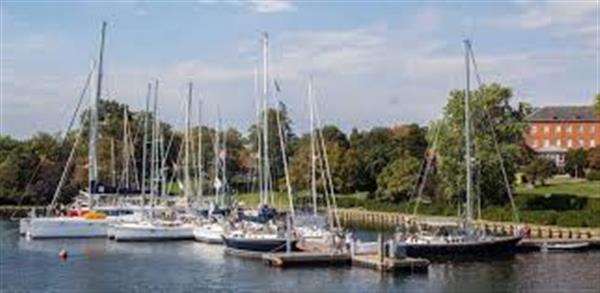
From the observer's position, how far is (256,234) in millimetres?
71000

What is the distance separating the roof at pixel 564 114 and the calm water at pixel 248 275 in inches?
4496

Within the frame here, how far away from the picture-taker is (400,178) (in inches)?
4651

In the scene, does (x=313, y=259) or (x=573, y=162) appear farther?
(x=573, y=162)

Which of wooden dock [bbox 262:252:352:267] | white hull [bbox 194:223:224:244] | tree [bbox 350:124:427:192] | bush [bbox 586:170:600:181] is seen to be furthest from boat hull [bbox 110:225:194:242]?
bush [bbox 586:170:600:181]

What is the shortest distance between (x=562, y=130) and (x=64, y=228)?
372ft

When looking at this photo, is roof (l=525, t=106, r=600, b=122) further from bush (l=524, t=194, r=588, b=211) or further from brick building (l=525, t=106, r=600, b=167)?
bush (l=524, t=194, r=588, b=211)

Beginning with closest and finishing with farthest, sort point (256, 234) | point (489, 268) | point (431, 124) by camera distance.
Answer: point (489, 268) → point (256, 234) → point (431, 124)

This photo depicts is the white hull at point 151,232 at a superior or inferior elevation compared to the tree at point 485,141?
inferior

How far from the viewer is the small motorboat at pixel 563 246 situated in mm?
73000

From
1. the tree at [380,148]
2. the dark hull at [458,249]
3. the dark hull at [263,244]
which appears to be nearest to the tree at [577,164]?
the tree at [380,148]

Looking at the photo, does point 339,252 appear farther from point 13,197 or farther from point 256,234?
point 13,197

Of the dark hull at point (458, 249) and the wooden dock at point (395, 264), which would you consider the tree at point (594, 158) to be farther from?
the wooden dock at point (395, 264)

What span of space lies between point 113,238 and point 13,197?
59.6m

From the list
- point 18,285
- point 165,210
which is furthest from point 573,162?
point 18,285
